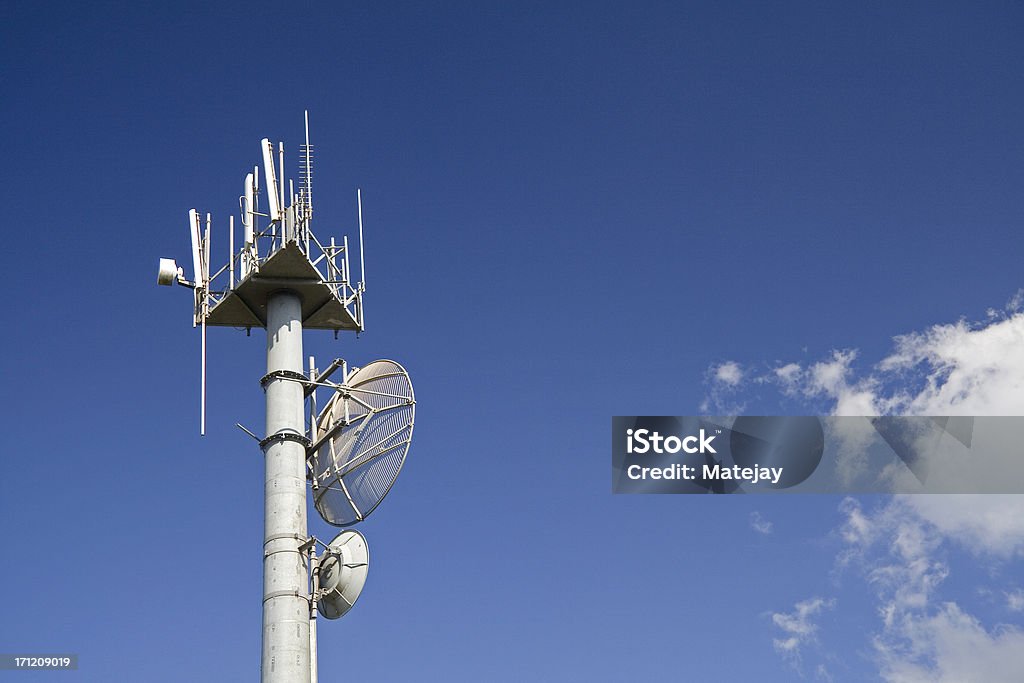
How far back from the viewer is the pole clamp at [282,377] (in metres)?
48.8

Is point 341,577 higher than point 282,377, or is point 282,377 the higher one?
point 282,377

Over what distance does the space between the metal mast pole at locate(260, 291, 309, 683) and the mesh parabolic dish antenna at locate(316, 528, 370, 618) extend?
81cm

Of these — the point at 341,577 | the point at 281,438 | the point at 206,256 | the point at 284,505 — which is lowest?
the point at 341,577

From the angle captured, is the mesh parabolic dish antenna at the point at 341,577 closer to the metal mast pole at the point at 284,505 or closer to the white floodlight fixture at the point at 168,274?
the metal mast pole at the point at 284,505

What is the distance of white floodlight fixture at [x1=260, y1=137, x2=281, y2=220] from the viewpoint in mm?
49969

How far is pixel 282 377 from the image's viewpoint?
160 feet

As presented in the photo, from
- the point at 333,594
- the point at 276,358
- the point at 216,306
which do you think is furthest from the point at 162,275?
the point at 333,594

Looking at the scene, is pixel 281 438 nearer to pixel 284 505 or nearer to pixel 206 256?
pixel 284 505

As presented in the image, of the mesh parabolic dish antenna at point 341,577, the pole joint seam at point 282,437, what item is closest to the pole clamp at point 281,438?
the pole joint seam at point 282,437

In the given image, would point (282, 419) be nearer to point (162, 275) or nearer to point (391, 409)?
point (391, 409)

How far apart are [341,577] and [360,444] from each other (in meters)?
5.43

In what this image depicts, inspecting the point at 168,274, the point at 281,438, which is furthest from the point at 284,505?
the point at 168,274

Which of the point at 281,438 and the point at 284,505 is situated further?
the point at 281,438

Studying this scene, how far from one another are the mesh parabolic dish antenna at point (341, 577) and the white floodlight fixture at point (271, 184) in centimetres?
1188
